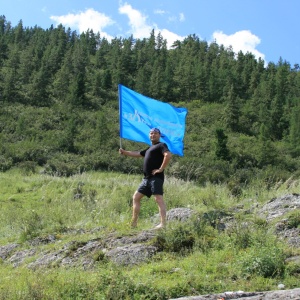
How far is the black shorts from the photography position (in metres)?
6.68

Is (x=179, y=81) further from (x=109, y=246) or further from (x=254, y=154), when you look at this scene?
(x=109, y=246)

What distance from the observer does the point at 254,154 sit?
167 feet

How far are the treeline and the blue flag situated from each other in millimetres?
15434

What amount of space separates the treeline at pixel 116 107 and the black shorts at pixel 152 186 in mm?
16618

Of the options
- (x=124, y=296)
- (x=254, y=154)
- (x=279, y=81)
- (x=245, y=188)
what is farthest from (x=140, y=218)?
(x=279, y=81)

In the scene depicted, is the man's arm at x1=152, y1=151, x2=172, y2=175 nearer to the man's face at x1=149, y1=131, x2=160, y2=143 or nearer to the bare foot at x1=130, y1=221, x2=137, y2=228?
the man's face at x1=149, y1=131, x2=160, y2=143

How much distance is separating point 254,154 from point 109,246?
47.1m

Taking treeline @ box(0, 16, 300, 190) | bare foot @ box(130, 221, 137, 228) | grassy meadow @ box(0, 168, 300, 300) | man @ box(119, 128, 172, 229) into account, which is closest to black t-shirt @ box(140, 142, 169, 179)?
man @ box(119, 128, 172, 229)

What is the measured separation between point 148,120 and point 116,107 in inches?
2478

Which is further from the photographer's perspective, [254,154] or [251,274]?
[254,154]

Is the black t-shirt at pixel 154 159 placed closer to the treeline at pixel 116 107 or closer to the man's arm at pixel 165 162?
the man's arm at pixel 165 162

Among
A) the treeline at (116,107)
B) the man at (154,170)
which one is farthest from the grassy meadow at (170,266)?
the treeline at (116,107)

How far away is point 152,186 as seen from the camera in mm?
6719

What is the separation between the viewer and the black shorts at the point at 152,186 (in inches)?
263
